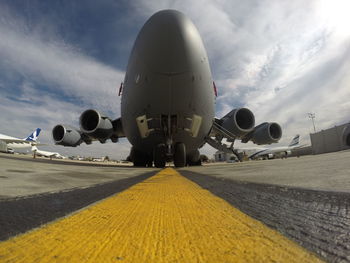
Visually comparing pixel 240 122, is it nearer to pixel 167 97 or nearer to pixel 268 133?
pixel 268 133

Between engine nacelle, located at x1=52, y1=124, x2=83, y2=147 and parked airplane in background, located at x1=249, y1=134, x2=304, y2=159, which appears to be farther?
parked airplane in background, located at x1=249, y1=134, x2=304, y2=159

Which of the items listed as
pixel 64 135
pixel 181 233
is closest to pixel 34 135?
pixel 64 135

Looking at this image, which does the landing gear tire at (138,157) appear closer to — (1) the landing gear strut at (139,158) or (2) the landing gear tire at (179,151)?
(1) the landing gear strut at (139,158)

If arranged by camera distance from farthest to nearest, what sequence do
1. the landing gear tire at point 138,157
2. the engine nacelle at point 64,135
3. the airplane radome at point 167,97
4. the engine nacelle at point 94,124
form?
→ the engine nacelle at point 64,135, the landing gear tire at point 138,157, the engine nacelle at point 94,124, the airplane radome at point 167,97

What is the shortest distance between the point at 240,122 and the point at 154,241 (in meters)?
8.98

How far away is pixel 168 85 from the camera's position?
618 centimetres

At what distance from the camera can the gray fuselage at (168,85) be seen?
19.0 ft

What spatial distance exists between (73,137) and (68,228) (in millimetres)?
10473

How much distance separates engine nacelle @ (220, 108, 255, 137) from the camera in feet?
28.8

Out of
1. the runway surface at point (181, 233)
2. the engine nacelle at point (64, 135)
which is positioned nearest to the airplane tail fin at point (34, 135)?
the engine nacelle at point (64, 135)

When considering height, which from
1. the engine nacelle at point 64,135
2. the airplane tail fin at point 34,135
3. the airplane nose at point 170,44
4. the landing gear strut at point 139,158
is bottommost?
the landing gear strut at point 139,158

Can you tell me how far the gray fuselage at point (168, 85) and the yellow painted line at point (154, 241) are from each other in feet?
17.9

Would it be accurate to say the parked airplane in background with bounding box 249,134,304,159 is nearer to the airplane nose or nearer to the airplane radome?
the airplane radome

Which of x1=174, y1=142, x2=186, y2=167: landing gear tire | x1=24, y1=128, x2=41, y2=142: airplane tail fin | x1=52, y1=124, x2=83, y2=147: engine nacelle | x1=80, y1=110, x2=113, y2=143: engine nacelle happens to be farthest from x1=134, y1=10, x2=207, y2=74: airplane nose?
x1=24, y1=128, x2=41, y2=142: airplane tail fin
